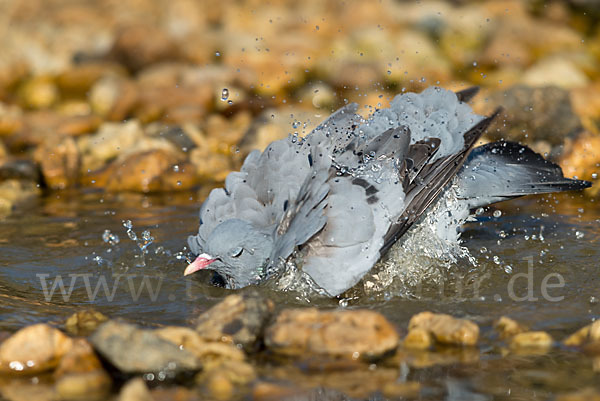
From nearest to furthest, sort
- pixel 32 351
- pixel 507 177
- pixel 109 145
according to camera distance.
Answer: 1. pixel 32 351
2. pixel 507 177
3. pixel 109 145

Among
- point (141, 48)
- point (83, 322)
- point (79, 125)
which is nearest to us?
point (83, 322)

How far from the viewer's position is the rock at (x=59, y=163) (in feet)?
26.9

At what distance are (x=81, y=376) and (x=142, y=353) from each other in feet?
1.00

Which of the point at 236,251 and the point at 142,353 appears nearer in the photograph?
the point at 142,353

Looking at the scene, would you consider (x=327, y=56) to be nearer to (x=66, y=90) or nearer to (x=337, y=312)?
(x=66, y=90)

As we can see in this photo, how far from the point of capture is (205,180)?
814 centimetres

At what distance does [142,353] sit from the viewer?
368 cm

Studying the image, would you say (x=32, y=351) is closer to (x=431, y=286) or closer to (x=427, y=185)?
(x=431, y=286)

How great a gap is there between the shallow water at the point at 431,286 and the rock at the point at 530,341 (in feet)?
0.35

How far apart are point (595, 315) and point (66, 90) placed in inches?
391

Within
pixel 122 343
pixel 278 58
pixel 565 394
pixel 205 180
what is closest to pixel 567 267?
pixel 565 394

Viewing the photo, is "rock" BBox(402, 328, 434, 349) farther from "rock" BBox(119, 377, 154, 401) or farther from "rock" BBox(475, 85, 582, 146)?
"rock" BBox(475, 85, 582, 146)

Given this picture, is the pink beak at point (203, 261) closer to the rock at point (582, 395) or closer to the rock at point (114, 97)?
the rock at point (582, 395)

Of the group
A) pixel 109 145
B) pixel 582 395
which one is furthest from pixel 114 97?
pixel 582 395
